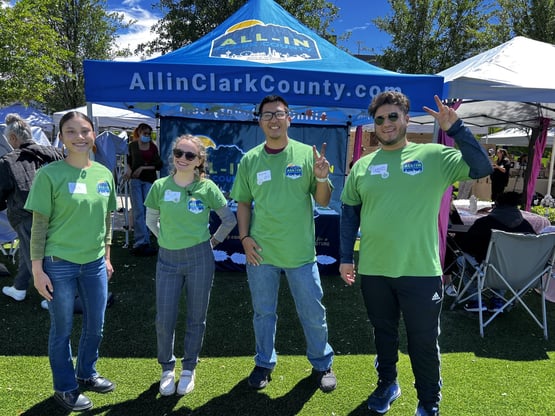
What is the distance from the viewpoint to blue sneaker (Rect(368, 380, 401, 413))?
8.14ft

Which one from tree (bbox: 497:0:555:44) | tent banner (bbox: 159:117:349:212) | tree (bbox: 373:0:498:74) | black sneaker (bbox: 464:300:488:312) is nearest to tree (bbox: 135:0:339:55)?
tree (bbox: 373:0:498:74)

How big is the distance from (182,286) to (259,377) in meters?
0.85

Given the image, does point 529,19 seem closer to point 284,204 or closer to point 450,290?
point 450,290

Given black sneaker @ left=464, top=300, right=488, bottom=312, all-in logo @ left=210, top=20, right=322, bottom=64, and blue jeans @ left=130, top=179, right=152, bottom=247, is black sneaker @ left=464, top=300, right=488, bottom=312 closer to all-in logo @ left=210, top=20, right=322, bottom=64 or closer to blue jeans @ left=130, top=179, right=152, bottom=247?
all-in logo @ left=210, top=20, right=322, bottom=64

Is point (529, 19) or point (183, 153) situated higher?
point (529, 19)

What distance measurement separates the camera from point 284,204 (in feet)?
8.01

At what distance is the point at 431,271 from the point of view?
7.02 feet

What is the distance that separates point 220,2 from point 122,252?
1269 cm

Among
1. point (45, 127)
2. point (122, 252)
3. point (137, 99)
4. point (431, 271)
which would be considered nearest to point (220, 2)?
point (45, 127)

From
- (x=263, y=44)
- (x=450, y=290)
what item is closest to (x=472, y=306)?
(x=450, y=290)

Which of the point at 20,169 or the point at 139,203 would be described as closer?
the point at 20,169

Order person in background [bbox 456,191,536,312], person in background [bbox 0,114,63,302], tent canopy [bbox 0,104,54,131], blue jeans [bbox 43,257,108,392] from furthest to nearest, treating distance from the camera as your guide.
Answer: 1. tent canopy [bbox 0,104,54,131]
2. person in background [bbox 456,191,536,312]
3. person in background [bbox 0,114,63,302]
4. blue jeans [bbox 43,257,108,392]

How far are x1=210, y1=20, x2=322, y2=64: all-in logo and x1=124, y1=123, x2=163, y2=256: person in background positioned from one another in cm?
215

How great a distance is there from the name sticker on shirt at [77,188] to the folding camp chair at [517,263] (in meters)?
3.26
